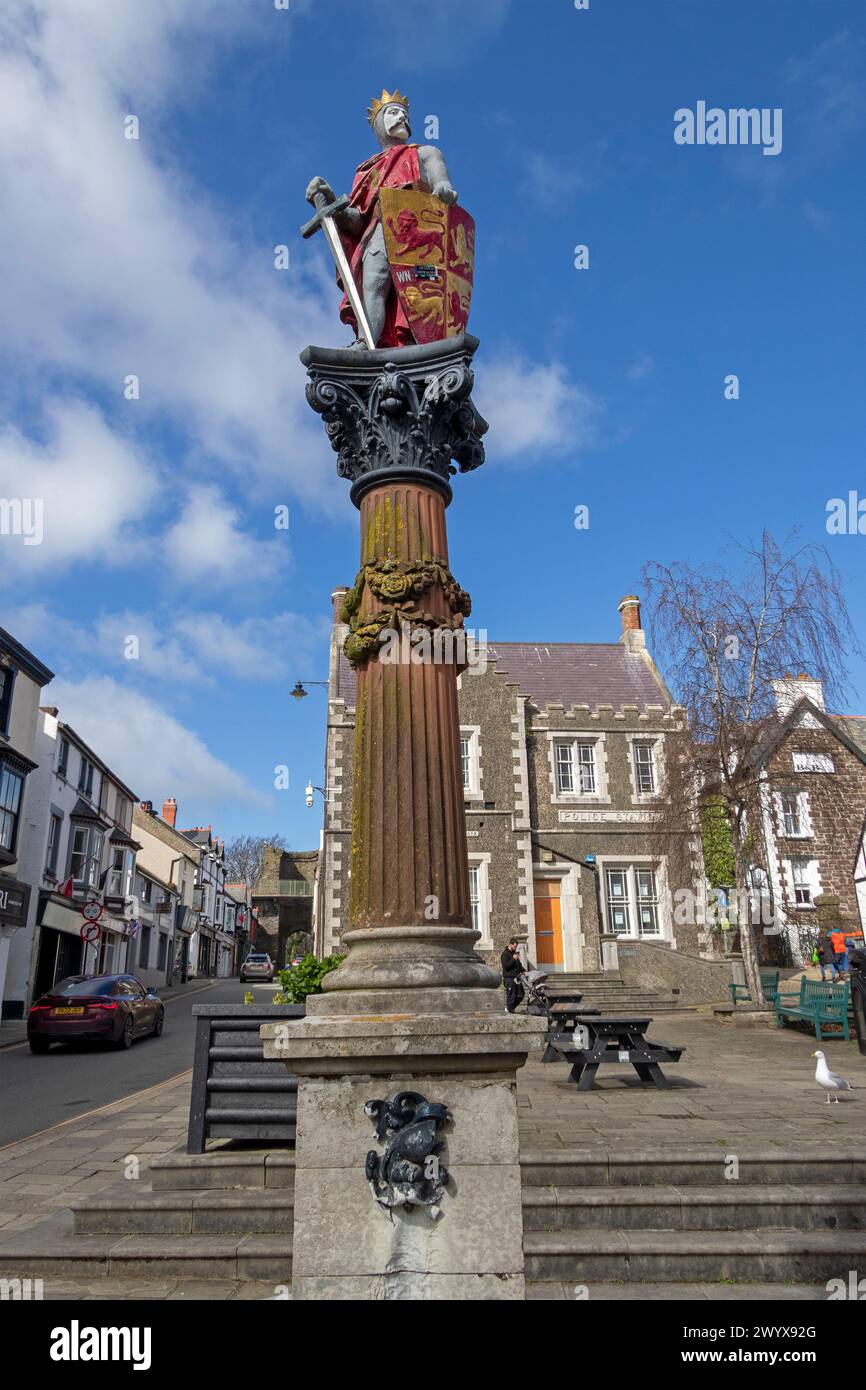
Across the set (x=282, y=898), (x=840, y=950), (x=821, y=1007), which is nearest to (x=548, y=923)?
(x=840, y=950)

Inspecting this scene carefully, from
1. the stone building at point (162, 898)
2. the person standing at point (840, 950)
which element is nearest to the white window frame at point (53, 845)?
the stone building at point (162, 898)

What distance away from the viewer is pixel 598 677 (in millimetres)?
30328

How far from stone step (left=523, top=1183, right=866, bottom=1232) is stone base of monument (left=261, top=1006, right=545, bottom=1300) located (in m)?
2.04

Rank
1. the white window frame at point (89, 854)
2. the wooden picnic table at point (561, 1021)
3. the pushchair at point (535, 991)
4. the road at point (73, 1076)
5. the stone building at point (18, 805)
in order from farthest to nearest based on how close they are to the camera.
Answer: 1. the white window frame at point (89, 854)
2. the stone building at point (18, 805)
3. the pushchair at point (535, 991)
4. the wooden picnic table at point (561, 1021)
5. the road at point (73, 1076)

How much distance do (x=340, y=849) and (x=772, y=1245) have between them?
20165 mm

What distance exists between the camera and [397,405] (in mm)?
4969

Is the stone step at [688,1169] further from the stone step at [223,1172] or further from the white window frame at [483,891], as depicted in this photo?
the white window frame at [483,891]

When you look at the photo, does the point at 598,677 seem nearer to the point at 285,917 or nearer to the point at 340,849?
the point at 340,849

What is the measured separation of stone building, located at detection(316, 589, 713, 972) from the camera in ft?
80.6

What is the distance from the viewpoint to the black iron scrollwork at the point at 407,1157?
10.8 ft

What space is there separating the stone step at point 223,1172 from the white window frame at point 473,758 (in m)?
19.6

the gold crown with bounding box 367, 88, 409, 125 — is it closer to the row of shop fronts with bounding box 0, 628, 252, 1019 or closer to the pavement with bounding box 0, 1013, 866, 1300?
the pavement with bounding box 0, 1013, 866, 1300
